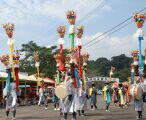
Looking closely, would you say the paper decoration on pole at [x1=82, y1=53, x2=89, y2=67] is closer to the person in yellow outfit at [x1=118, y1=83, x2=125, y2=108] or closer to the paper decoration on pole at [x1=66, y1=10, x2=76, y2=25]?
the paper decoration on pole at [x1=66, y1=10, x2=76, y2=25]

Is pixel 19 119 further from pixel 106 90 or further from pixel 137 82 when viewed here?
pixel 106 90

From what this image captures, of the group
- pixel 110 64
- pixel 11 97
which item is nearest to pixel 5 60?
pixel 11 97

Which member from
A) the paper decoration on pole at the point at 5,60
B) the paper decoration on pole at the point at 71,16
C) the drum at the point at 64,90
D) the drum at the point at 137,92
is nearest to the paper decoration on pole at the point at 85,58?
the paper decoration on pole at the point at 71,16

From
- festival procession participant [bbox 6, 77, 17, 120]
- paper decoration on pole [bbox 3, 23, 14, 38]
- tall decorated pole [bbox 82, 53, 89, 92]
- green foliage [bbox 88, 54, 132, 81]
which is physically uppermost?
green foliage [bbox 88, 54, 132, 81]

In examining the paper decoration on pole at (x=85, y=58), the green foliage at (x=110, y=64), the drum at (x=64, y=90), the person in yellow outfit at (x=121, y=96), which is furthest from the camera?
the green foliage at (x=110, y=64)

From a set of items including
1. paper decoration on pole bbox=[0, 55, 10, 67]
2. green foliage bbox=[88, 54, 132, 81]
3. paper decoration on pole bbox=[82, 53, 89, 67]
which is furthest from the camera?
green foliage bbox=[88, 54, 132, 81]

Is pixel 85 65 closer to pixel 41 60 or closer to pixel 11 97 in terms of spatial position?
pixel 11 97

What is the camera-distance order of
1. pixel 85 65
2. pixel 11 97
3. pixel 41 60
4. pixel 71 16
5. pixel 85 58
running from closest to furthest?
pixel 11 97
pixel 71 16
pixel 85 65
pixel 85 58
pixel 41 60

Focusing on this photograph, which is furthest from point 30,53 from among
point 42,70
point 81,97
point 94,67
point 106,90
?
point 94,67

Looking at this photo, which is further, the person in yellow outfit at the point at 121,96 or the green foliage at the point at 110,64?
the green foliage at the point at 110,64

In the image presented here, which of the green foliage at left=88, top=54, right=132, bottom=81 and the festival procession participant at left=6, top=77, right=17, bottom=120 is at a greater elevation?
the green foliage at left=88, top=54, right=132, bottom=81

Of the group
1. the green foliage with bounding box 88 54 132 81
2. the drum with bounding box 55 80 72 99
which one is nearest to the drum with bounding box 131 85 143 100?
the drum with bounding box 55 80 72 99

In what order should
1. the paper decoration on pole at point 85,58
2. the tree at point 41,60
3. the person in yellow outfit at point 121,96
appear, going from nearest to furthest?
1. the paper decoration on pole at point 85,58
2. the person in yellow outfit at point 121,96
3. the tree at point 41,60

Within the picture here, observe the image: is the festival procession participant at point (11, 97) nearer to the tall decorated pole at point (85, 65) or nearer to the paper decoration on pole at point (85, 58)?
the tall decorated pole at point (85, 65)
